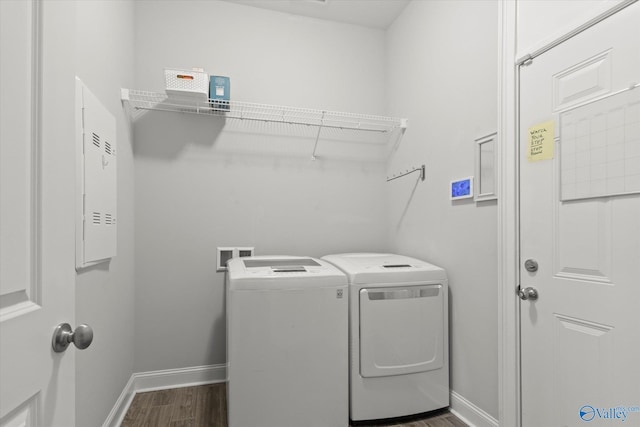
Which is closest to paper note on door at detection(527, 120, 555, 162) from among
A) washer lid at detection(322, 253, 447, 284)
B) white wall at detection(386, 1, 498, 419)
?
white wall at detection(386, 1, 498, 419)

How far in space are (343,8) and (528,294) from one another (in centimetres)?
235

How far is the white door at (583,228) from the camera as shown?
1.06 metres

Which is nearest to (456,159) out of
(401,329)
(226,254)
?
(401,329)

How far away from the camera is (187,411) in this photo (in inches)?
77.5

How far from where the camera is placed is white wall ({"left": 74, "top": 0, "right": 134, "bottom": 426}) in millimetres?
1369

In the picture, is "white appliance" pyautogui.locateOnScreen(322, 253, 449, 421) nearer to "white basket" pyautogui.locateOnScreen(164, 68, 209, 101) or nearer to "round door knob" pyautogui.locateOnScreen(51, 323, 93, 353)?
"round door knob" pyautogui.locateOnScreen(51, 323, 93, 353)

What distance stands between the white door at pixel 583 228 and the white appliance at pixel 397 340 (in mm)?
512

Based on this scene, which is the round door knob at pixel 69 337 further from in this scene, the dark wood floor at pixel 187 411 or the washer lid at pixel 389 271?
the dark wood floor at pixel 187 411

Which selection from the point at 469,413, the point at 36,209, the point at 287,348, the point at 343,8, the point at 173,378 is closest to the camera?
the point at 36,209

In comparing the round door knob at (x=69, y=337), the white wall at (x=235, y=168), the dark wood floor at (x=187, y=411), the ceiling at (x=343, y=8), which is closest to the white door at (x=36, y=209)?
the round door knob at (x=69, y=337)

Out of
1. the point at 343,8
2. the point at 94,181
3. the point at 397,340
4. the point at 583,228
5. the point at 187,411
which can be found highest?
the point at 343,8

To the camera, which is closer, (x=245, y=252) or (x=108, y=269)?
(x=108, y=269)

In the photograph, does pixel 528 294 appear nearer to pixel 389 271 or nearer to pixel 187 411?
pixel 389 271

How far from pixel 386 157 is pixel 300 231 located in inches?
38.2
